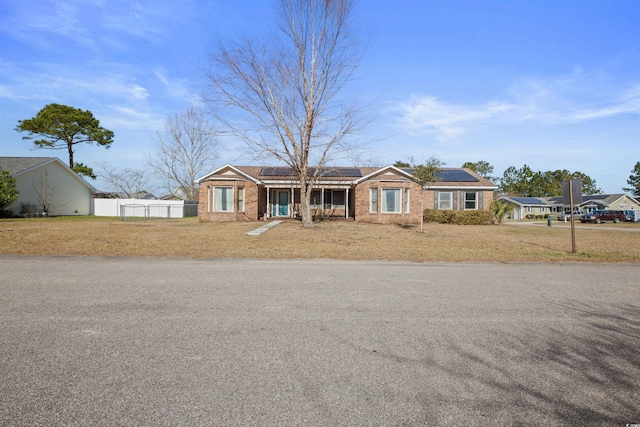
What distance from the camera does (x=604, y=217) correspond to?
40094 millimetres

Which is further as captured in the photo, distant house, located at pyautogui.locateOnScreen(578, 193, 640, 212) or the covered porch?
distant house, located at pyautogui.locateOnScreen(578, 193, 640, 212)

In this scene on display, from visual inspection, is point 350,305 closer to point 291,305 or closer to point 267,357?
point 291,305

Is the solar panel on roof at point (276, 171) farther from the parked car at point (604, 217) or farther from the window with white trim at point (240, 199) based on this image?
the parked car at point (604, 217)

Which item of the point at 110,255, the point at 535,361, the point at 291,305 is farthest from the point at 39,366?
the point at 110,255

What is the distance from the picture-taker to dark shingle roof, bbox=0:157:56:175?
30234 millimetres

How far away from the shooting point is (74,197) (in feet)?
121

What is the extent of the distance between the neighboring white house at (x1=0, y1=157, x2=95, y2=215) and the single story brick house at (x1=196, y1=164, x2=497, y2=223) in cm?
1693

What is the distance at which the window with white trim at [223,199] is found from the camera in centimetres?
2542

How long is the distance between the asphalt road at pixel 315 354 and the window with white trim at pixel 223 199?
62.1 ft

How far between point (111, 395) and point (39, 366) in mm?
996

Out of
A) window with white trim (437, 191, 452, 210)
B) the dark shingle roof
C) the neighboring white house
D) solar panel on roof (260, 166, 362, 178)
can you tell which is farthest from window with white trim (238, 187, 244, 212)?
the dark shingle roof

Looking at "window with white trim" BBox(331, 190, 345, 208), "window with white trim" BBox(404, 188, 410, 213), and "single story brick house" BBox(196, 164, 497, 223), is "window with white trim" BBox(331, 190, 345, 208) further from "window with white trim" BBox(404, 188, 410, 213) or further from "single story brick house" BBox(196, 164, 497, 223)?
"window with white trim" BBox(404, 188, 410, 213)

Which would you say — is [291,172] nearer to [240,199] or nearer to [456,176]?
[240,199]

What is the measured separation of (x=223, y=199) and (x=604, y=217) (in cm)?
4065
